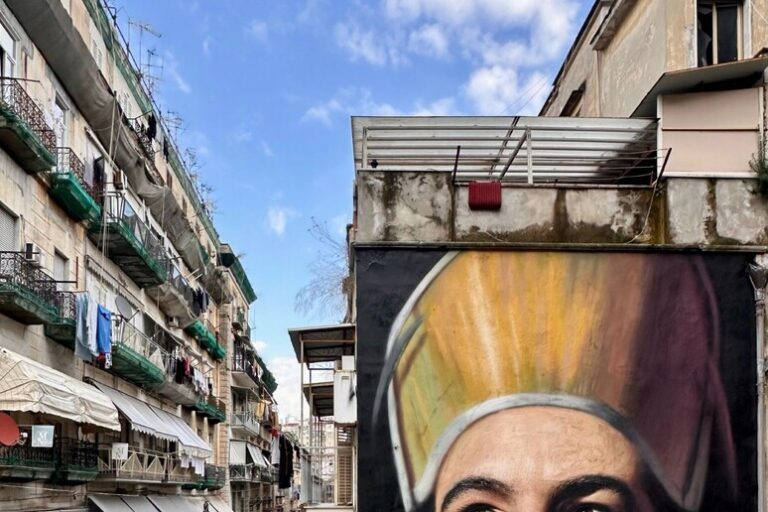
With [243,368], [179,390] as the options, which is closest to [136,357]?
[179,390]

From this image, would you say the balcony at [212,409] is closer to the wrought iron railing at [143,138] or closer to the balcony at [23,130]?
the wrought iron railing at [143,138]

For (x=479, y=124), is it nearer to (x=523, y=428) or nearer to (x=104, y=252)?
(x=523, y=428)

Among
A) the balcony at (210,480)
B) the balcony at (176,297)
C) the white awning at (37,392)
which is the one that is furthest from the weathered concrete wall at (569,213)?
the balcony at (210,480)

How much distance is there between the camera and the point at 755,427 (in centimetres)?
1046

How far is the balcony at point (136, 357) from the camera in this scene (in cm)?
2103

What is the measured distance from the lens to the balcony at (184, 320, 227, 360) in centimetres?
3453

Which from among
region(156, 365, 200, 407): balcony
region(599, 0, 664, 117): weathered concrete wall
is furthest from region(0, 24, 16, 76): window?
region(156, 365, 200, 407): balcony

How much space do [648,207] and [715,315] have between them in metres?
1.61

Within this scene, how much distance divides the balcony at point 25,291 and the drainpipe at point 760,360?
1173 cm

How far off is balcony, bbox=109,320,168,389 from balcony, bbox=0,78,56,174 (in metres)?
5.42

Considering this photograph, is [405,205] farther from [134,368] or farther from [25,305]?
[134,368]

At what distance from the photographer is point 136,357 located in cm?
2198

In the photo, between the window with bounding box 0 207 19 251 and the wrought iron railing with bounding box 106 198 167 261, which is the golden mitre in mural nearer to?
the window with bounding box 0 207 19 251

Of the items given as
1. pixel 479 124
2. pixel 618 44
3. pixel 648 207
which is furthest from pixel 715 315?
pixel 618 44
